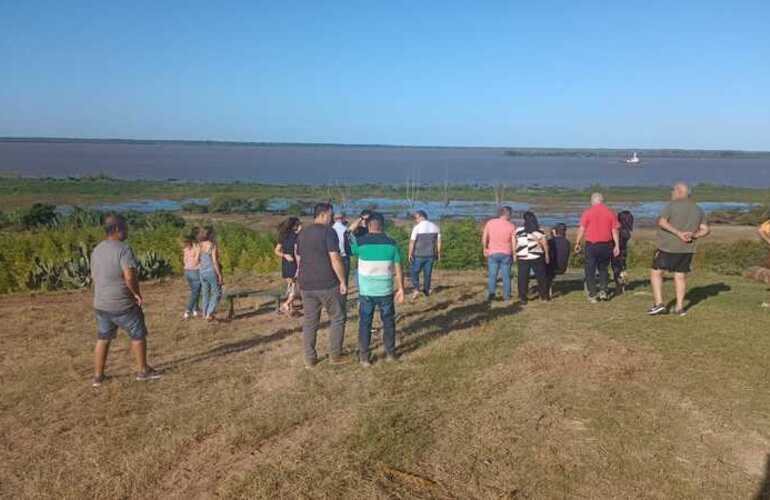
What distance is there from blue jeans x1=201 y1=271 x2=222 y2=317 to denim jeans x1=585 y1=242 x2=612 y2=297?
5221 millimetres

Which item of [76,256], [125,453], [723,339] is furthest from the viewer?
[76,256]

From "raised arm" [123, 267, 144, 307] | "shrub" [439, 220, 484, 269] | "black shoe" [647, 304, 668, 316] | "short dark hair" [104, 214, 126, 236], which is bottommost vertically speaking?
"shrub" [439, 220, 484, 269]

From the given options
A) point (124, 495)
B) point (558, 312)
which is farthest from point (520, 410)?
point (558, 312)

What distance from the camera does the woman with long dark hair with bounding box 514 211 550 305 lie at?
1026 centimetres

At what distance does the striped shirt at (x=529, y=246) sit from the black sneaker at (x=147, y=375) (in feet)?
17.4

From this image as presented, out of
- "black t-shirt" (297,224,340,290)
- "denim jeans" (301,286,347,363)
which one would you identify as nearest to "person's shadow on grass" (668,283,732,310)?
"denim jeans" (301,286,347,363)

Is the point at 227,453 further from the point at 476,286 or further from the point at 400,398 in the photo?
the point at 476,286

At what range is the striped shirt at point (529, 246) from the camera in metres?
10.3

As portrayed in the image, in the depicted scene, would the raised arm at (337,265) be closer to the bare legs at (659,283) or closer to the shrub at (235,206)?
the bare legs at (659,283)

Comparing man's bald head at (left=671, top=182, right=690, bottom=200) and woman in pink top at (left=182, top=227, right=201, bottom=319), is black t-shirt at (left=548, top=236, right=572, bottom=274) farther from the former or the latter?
woman in pink top at (left=182, top=227, right=201, bottom=319)

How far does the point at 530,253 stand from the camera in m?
10.3

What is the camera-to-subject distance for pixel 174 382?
7.33 m

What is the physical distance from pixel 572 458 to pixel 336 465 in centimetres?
168

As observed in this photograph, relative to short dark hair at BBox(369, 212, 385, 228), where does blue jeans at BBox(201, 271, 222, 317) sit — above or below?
below
